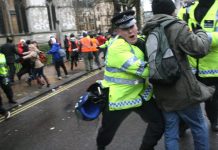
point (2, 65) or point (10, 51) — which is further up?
point (2, 65)

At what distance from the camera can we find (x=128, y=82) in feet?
11.5

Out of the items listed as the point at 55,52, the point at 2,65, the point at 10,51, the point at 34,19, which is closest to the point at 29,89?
the point at 55,52

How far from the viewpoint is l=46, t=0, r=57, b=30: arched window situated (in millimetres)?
31822

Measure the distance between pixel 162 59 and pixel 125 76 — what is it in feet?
1.70

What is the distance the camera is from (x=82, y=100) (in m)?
3.74

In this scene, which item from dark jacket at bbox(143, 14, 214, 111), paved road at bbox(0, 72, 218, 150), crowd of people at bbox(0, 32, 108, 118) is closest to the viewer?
dark jacket at bbox(143, 14, 214, 111)

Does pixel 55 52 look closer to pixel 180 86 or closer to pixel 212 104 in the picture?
pixel 212 104

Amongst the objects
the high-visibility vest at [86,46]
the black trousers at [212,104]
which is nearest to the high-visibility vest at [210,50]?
the black trousers at [212,104]

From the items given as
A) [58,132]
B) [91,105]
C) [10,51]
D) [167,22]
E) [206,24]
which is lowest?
[58,132]

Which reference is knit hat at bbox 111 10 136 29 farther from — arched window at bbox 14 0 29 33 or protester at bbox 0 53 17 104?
arched window at bbox 14 0 29 33

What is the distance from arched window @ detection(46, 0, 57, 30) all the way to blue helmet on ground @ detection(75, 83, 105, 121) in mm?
Answer: 29143

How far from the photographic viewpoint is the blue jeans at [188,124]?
11.1 feet

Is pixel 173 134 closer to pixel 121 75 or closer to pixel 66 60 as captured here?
pixel 121 75

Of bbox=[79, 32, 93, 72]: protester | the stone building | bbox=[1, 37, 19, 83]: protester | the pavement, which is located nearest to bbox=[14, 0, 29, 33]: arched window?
the stone building
